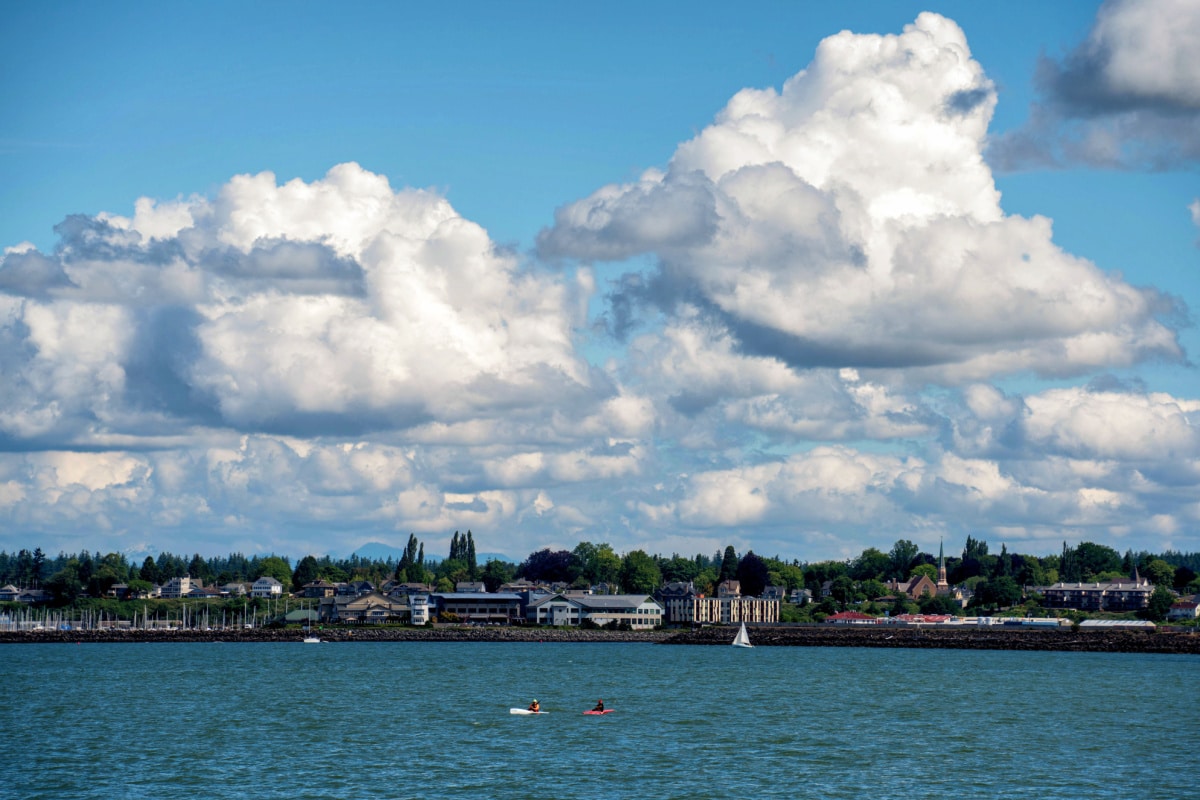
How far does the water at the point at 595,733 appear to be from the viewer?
60.0 meters

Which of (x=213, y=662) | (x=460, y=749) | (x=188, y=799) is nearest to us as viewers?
(x=188, y=799)

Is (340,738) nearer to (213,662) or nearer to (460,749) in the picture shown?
(460,749)

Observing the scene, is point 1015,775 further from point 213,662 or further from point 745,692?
point 213,662

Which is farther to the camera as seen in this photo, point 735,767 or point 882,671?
point 882,671

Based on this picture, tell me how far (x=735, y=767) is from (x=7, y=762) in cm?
3654

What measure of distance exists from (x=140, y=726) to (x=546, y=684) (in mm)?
43779

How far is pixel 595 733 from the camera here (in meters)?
78.4

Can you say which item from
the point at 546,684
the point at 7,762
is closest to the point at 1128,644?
the point at 546,684

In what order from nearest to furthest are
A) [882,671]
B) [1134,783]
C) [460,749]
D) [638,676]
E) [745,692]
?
[1134,783] < [460,749] < [745,692] < [638,676] < [882,671]

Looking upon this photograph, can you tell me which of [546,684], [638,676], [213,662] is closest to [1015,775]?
[546,684]

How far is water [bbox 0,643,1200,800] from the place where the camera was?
60.0 meters

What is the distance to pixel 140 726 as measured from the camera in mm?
82375

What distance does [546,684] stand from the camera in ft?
389

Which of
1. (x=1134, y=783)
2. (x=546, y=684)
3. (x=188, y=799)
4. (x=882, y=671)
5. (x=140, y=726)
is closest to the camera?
(x=188, y=799)
